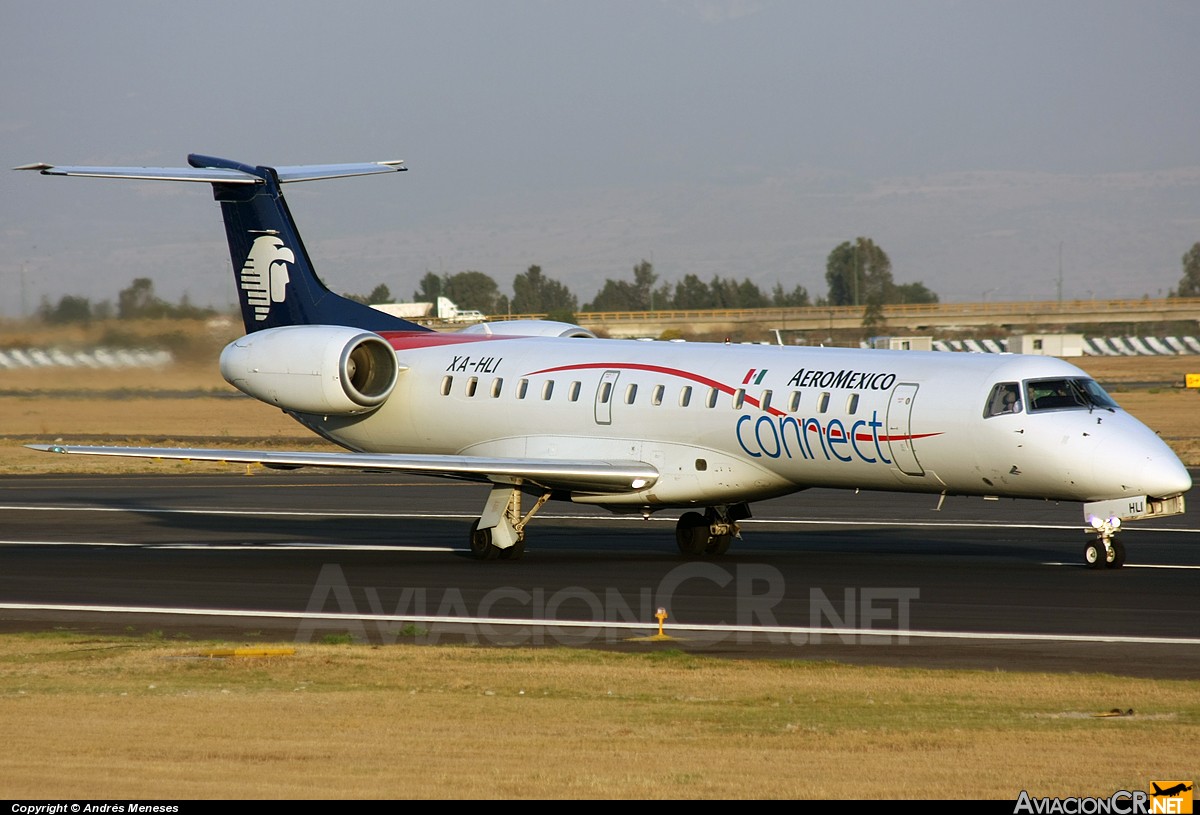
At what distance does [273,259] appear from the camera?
26047 millimetres

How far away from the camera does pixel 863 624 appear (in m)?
15.6

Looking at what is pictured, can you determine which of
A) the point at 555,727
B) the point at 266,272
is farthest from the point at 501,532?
the point at 555,727

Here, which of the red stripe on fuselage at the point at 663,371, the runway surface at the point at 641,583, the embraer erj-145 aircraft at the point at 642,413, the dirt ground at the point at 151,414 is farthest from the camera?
the dirt ground at the point at 151,414

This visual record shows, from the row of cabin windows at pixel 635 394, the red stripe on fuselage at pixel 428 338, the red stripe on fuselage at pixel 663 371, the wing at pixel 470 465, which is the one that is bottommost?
the wing at pixel 470 465

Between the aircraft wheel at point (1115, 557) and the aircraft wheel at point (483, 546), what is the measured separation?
27.2 feet

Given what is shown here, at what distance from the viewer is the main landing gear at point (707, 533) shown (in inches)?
882

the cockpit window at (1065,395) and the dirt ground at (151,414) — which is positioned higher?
the cockpit window at (1065,395)

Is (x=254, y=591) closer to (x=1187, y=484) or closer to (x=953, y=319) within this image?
(x=1187, y=484)

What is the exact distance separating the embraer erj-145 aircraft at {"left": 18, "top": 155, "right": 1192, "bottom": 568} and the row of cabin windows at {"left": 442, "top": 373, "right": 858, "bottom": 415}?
0.10 feet

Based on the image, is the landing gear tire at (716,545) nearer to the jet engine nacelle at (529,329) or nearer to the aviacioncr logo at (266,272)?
the jet engine nacelle at (529,329)

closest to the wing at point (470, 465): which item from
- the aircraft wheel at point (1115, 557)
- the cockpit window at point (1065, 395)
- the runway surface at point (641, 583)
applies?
the runway surface at point (641, 583)

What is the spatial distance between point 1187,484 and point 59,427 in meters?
40.8

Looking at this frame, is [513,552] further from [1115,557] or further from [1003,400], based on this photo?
[1115,557]

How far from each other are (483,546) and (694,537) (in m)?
3.11
